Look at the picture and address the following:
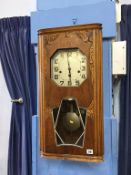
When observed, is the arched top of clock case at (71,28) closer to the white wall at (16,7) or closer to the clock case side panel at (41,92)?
the clock case side panel at (41,92)

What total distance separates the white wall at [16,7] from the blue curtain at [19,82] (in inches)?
3.8

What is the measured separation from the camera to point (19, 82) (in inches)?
65.4

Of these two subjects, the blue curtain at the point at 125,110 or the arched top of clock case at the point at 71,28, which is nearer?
the arched top of clock case at the point at 71,28

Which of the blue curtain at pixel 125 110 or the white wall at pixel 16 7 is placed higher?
the white wall at pixel 16 7

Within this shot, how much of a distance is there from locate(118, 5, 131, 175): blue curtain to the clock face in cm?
37

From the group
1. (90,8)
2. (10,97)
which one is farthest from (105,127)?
(10,97)

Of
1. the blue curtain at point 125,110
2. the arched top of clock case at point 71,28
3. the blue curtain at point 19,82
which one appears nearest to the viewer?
the arched top of clock case at point 71,28

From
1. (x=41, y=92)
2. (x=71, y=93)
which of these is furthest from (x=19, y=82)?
Answer: (x=71, y=93)

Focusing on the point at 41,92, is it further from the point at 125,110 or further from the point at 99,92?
the point at 125,110

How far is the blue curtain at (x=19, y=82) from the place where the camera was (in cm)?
164

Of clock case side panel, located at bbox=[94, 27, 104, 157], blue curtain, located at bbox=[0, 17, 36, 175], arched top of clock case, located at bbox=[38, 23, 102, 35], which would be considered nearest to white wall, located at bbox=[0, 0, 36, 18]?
blue curtain, located at bbox=[0, 17, 36, 175]

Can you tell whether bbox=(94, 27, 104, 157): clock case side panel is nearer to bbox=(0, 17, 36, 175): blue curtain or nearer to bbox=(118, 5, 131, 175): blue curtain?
bbox=(118, 5, 131, 175): blue curtain

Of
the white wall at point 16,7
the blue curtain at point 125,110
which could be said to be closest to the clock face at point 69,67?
the blue curtain at point 125,110

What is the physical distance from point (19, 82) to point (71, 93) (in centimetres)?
61
